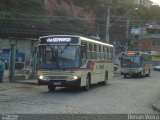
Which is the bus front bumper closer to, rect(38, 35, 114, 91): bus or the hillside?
rect(38, 35, 114, 91): bus

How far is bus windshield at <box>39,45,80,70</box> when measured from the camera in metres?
22.9

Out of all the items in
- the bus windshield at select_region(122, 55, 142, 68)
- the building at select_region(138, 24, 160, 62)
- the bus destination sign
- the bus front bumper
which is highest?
the building at select_region(138, 24, 160, 62)

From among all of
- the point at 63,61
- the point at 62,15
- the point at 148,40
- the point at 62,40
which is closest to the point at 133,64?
the point at 62,40

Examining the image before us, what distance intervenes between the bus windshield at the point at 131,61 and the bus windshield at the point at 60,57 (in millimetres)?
25863

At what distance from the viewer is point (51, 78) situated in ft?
75.5

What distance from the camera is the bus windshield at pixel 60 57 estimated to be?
22.9 metres

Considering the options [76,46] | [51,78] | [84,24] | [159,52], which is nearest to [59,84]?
[51,78]

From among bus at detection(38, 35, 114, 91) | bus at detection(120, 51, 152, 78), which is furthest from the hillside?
bus at detection(38, 35, 114, 91)

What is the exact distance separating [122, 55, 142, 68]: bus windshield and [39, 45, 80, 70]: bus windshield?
84.9 feet

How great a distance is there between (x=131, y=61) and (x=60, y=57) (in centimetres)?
2670

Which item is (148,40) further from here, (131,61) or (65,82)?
(65,82)

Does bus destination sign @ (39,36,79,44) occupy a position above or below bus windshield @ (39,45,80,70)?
above

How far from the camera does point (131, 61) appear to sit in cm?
4884

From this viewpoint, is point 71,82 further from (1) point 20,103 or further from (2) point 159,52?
(2) point 159,52
